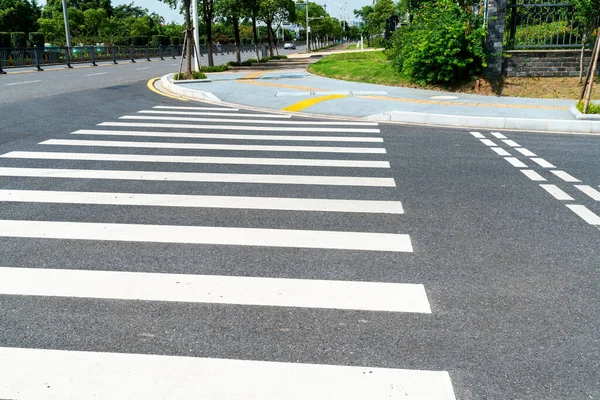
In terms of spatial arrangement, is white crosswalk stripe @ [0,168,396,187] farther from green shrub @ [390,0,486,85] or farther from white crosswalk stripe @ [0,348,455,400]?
green shrub @ [390,0,486,85]

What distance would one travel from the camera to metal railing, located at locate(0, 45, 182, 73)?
114 ft

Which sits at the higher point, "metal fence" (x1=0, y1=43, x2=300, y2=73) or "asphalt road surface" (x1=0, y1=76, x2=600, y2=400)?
"metal fence" (x1=0, y1=43, x2=300, y2=73)

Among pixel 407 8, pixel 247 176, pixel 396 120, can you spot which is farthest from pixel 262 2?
pixel 247 176

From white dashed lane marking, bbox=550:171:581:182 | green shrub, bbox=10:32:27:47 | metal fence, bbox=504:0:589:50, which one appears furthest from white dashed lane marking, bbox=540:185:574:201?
green shrub, bbox=10:32:27:47

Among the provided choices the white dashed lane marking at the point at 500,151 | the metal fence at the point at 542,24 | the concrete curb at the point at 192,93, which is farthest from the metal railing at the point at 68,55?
the white dashed lane marking at the point at 500,151

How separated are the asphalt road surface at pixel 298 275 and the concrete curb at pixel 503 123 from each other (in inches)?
119

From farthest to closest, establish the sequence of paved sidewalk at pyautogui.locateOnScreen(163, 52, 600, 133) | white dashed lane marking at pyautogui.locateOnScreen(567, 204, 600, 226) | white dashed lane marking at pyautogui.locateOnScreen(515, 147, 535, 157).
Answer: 1. paved sidewalk at pyautogui.locateOnScreen(163, 52, 600, 133)
2. white dashed lane marking at pyautogui.locateOnScreen(515, 147, 535, 157)
3. white dashed lane marking at pyautogui.locateOnScreen(567, 204, 600, 226)

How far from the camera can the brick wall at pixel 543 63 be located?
1680cm

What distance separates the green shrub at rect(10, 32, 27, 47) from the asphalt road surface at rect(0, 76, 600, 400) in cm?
4651

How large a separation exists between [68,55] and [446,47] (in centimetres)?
2760

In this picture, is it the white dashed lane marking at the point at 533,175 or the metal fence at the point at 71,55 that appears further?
the metal fence at the point at 71,55

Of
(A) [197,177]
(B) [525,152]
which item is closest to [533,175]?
(B) [525,152]

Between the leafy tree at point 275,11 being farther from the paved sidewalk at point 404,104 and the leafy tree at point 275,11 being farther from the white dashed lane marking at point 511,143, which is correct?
the white dashed lane marking at point 511,143

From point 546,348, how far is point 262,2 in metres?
37.5
